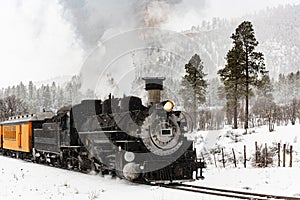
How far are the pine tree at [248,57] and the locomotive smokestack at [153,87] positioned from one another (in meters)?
27.3

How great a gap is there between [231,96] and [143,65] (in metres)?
26.4

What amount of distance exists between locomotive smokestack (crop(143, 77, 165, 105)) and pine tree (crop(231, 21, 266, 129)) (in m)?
27.3

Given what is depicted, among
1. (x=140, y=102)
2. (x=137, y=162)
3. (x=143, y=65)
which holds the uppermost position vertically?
(x=143, y=65)

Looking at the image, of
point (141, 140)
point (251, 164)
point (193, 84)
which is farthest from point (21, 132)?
point (193, 84)

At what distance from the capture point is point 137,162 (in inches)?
501

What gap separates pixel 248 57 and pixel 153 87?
29313mm

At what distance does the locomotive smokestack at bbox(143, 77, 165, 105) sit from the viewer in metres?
13.2

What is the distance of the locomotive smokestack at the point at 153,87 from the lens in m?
13.2

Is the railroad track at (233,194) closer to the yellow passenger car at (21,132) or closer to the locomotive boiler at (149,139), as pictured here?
the locomotive boiler at (149,139)

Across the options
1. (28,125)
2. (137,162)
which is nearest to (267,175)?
(137,162)

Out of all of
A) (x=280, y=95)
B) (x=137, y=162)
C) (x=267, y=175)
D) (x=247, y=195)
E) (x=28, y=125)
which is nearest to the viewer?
(x=247, y=195)

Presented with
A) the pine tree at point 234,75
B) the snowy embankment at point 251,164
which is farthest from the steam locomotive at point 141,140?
the pine tree at point 234,75

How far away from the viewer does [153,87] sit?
13.2 metres

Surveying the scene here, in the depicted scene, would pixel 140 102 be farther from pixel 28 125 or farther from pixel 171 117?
pixel 28 125
